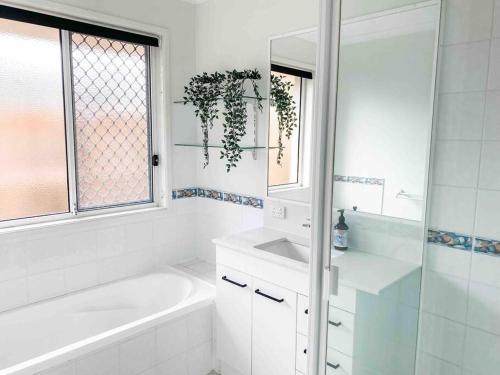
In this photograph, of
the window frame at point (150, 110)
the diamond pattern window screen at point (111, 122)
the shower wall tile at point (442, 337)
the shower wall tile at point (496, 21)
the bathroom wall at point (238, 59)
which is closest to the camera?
the shower wall tile at point (496, 21)

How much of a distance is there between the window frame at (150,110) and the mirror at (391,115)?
190 cm

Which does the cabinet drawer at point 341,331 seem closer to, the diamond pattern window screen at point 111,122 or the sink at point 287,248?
the sink at point 287,248

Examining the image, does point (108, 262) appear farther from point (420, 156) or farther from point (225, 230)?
point (420, 156)

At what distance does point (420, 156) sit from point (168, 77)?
2.10 metres

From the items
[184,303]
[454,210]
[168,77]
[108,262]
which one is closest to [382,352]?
[454,210]

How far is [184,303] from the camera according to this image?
253cm

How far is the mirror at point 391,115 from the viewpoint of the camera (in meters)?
1.43

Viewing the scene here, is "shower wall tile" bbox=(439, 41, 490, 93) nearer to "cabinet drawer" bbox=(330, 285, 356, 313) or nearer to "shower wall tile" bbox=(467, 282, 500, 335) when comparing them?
"shower wall tile" bbox=(467, 282, 500, 335)

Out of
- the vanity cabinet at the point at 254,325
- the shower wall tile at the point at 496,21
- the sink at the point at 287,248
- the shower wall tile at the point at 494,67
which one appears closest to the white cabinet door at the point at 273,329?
the vanity cabinet at the point at 254,325

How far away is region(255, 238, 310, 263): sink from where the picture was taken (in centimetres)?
242

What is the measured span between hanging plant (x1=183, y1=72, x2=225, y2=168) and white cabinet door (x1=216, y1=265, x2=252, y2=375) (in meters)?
1.04

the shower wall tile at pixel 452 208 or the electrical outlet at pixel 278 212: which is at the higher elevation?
the shower wall tile at pixel 452 208

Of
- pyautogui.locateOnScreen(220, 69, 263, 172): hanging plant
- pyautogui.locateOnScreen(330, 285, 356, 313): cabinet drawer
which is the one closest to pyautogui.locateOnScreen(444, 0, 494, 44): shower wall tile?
pyautogui.locateOnScreen(330, 285, 356, 313): cabinet drawer

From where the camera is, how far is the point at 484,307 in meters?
1.42
